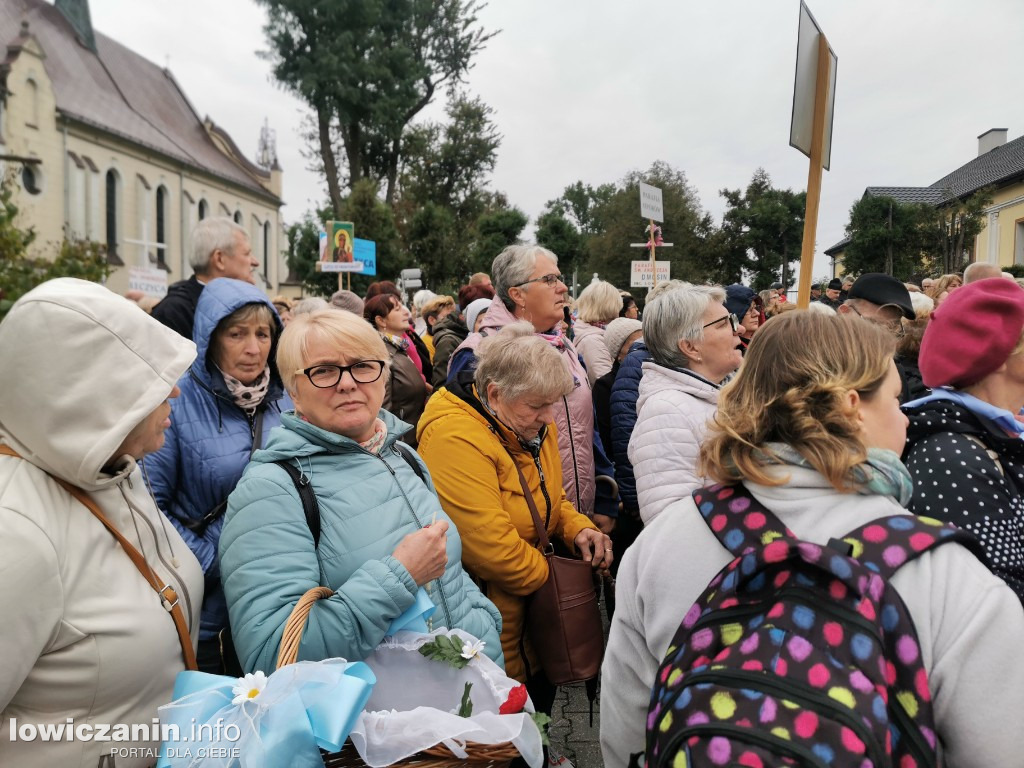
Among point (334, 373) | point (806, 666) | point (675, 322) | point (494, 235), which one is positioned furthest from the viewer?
point (494, 235)

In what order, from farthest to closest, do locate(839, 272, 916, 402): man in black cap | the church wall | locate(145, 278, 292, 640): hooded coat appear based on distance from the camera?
the church wall < locate(839, 272, 916, 402): man in black cap < locate(145, 278, 292, 640): hooded coat

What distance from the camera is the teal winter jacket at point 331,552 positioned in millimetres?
1835

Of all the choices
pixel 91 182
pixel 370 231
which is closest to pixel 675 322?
pixel 370 231

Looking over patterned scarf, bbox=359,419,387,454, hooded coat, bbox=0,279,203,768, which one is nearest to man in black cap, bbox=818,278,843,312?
patterned scarf, bbox=359,419,387,454

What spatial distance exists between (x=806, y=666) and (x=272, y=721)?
0.93 metres

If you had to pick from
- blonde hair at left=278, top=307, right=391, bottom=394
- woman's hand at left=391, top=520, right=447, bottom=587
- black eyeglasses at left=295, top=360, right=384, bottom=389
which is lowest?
woman's hand at left=391, top=520, right=447, bottom=587

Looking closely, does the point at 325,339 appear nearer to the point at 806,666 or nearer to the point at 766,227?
the point at 806,666

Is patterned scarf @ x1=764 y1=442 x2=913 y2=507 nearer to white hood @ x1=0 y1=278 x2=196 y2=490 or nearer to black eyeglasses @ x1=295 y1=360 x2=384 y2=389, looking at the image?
black eyeglasses @ x1=295 y1=360 x2=384 y2=389

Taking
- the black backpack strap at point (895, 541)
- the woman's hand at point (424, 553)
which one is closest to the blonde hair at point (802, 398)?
the black backpack strap at point (895, 541)

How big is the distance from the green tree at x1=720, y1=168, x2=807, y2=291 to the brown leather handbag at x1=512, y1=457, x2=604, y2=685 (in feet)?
121

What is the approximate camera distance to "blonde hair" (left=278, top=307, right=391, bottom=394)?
2240 mm

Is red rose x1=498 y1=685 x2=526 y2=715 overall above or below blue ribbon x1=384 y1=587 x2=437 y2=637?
below

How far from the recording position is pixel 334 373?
7.25 feet

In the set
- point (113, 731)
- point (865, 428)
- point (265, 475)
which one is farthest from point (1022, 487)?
point (113, 731)
